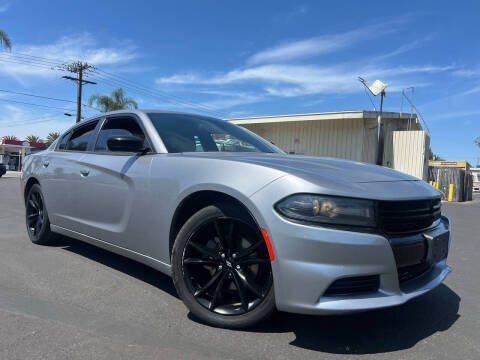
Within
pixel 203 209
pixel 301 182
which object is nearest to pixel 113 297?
pixel 203 209

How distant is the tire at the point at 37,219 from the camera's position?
173 inches

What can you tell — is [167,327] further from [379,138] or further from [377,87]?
[377,87]

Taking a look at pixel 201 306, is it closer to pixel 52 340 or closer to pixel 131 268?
pixel 52 340

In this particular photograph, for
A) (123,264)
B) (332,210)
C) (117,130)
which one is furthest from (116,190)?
(332,210)

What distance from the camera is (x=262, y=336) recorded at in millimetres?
2324

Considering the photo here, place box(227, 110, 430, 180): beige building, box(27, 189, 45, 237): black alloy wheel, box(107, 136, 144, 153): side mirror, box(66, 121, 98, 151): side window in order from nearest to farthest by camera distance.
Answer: box(107, 136, 144, 153): side mirror < box(66, 121, 98, 151): side window < box(27, 189, 45, 237): black alloy wheel < box(227, 110, 430, 180): beige building

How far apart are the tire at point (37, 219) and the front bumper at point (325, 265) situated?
3.27m

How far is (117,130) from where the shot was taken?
12.2 feet

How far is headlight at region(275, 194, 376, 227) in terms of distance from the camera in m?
2.07

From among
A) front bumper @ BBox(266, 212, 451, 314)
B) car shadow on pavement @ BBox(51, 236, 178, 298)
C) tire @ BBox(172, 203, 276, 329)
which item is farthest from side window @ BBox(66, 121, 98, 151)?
front bumper @ BBox(266, 212, 451, 314)

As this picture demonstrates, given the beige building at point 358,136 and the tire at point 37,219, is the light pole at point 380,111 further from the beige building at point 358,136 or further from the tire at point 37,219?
the tire at point 37,219

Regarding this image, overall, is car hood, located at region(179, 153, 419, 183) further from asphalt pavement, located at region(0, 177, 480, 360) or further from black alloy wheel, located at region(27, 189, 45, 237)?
black alloy wheel, located at region(27, 189, 45, 237)

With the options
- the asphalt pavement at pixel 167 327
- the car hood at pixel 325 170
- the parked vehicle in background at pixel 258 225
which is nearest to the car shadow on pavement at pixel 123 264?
the asphalt pavement at pixel 167 327

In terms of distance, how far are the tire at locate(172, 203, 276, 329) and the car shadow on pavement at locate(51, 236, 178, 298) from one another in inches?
22.1
